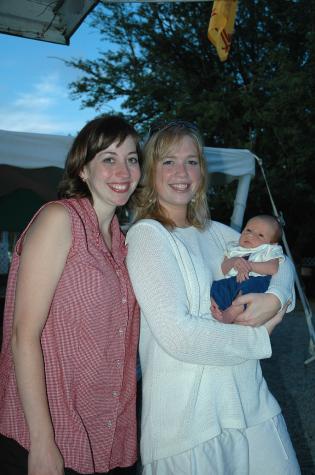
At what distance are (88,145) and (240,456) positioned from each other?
52.2 inches

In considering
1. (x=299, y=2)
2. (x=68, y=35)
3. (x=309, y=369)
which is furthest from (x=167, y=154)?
(x=299, y=2)

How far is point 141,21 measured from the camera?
16562 millimetres

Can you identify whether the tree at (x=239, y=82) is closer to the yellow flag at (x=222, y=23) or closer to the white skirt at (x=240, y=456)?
the yellow flag at (x=222, y=23)

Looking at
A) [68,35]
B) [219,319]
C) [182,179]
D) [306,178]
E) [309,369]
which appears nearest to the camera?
[219,319]

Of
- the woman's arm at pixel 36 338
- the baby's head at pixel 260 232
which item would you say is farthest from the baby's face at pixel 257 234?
the woman's arm at pixel 36 338

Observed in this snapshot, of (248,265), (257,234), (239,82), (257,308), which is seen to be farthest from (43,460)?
(239,82)

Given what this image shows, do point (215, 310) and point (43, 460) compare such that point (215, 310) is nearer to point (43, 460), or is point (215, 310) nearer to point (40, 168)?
point (43, 460)

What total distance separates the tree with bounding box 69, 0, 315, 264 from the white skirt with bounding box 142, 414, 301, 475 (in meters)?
11.8

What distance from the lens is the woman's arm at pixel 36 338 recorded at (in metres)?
1.43

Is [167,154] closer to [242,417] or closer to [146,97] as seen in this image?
[242,417]

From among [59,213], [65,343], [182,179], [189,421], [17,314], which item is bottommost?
[189,421]

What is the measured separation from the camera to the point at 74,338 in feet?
5.17

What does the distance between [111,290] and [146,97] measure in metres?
14.7

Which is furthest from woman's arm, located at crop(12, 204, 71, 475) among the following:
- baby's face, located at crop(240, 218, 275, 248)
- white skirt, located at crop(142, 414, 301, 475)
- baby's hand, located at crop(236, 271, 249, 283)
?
baby's face, located at crop(240, 218, 275, 248)
